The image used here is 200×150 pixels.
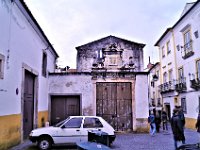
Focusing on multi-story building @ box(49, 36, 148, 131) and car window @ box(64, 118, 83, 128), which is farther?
multi-story building @ box(49, 36, 148, 131)

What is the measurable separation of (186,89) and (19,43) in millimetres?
14616

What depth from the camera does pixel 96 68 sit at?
18.3 m

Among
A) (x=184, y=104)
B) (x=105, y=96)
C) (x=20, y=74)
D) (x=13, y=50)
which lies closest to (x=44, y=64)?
(x=105, y=96)

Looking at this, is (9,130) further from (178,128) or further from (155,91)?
(155,91)

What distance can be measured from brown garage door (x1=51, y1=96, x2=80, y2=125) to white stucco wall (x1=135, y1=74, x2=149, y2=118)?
3935 millimetres

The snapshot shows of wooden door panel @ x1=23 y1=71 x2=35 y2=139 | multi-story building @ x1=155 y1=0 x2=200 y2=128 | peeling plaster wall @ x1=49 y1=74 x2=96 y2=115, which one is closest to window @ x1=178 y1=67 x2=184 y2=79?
multi-story building @ x1=155 y1=0 x2=200 y2=128

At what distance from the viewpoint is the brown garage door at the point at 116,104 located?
14.5 meters

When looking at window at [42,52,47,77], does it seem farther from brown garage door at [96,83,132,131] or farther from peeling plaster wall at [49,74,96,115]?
brown garage door at [96,83,132,131]

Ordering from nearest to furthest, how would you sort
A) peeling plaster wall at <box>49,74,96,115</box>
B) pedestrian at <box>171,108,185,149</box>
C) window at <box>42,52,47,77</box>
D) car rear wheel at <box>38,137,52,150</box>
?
pedestrian at <box>171,108,185,149</box> < car rear wheel at <box>38,137,52,150</box> < peeling plaster wall at <box>49,74,96,115</box> < window at <box>42,52,47,77</box>

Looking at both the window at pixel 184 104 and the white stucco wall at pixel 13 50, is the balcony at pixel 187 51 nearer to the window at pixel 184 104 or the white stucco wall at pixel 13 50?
the window at pixel 184 104

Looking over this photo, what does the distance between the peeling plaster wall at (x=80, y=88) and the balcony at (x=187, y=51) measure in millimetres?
8965

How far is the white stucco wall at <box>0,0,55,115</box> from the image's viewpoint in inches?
340

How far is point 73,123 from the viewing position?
388 inches

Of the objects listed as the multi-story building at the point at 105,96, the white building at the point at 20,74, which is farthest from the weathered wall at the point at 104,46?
the white building at the point at 20,74
